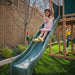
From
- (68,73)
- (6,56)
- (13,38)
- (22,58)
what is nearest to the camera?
(68,73)

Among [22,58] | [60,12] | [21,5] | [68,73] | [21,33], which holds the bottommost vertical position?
[68,73]

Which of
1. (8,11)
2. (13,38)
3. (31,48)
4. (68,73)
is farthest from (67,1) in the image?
(13,38)

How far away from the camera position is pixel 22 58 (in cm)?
279

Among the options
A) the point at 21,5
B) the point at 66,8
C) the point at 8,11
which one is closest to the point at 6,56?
the point at 8,11

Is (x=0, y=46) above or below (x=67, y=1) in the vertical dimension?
below

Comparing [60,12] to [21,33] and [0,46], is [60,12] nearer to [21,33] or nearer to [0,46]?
[21,33]

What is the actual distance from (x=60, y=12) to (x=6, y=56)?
3.86m

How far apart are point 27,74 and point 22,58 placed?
783 millimetres

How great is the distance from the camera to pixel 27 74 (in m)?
2.08

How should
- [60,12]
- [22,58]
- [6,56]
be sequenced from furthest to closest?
[60,12] < [6,56] < [22,58]

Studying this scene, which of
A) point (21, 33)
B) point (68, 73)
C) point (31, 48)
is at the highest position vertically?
point (21, 33)

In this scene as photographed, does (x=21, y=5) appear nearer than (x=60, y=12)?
No

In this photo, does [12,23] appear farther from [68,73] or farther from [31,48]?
[68,73]

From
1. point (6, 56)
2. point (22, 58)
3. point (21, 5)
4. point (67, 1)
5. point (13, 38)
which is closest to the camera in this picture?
point (22, 58)
